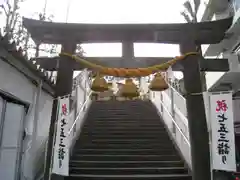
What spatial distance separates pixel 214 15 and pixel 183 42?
30.7 feet

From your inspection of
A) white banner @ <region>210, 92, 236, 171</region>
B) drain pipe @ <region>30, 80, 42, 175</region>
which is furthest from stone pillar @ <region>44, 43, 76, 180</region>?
white banner @ <region>210, 92, 236, 171</region>

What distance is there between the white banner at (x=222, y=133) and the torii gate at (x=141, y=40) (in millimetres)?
317

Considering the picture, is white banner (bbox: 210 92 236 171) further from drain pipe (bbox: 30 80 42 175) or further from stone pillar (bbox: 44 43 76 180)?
drain pipe (bbox: 30 80 42 175)

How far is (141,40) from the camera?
228 inches

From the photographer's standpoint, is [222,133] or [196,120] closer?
[222,133]

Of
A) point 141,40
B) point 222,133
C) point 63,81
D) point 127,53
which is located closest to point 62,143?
point 63,81

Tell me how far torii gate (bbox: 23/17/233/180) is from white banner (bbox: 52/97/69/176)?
0.49 feet

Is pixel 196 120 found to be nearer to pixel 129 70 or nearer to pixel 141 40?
pixel 129 70

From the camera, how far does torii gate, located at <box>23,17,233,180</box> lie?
16.9ft

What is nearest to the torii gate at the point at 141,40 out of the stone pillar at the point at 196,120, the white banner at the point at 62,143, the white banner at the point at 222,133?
the stone pillar at the point at 196,120

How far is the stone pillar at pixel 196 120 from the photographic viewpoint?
4.93 m

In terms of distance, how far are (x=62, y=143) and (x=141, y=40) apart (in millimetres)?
2950

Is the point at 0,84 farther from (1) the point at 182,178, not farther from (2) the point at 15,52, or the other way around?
(1) the point at 182,178

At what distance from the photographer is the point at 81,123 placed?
928 centimetres
